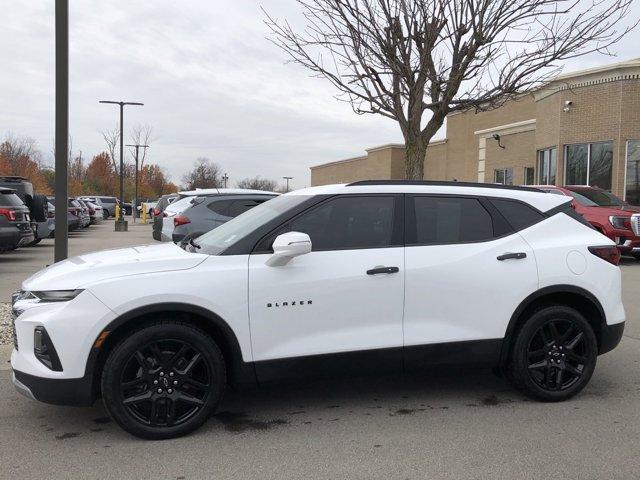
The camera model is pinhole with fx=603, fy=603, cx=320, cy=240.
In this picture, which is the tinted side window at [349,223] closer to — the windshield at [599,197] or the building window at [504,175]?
the windshield at [599,197]

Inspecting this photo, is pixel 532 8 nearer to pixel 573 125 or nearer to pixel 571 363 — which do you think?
pixel 571 363

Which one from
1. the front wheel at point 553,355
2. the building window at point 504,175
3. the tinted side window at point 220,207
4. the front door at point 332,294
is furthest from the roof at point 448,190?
the building window at point 504,175

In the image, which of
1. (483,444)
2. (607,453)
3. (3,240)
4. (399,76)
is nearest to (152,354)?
(483,444)

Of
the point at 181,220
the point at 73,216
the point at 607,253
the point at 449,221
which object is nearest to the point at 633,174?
the point at 181,220

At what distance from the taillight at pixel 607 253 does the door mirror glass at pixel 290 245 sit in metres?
2.32

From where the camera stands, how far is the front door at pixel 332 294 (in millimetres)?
3945

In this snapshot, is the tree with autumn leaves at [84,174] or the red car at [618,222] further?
the tree with autumn leaves at [84,174]

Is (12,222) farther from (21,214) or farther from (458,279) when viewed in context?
(458,279)

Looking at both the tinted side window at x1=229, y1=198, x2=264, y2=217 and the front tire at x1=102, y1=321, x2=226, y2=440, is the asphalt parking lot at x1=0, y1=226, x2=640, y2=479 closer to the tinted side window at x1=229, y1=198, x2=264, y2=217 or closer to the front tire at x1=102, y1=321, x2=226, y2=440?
the front tire at x1=102, y1=321, x2=226, y2=440

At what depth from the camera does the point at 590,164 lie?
19953 mm

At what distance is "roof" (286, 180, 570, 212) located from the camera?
441 cm

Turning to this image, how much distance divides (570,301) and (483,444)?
1537 millimetres

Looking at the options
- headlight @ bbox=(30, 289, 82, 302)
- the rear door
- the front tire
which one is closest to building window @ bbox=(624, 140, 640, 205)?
the rear door

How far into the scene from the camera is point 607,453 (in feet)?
12.0
